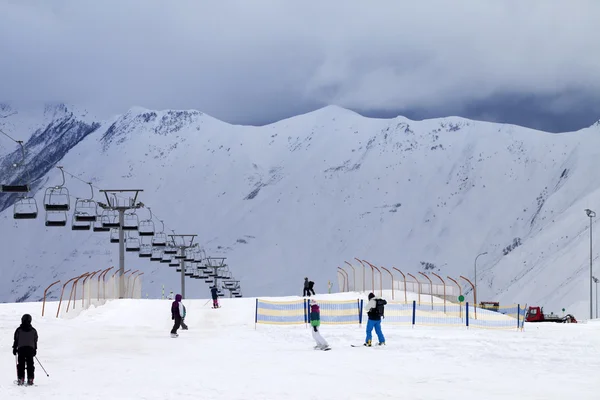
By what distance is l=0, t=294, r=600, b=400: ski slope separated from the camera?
16.7 m

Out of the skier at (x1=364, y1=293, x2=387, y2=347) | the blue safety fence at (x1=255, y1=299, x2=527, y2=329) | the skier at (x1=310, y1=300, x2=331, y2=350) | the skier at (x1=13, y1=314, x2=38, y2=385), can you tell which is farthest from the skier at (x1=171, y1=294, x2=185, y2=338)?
the skier at (x1=13, y1=314, x2=38, y2=385)

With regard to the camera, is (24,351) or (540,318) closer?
(24,351)

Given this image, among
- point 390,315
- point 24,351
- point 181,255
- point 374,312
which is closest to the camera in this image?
point 24,351

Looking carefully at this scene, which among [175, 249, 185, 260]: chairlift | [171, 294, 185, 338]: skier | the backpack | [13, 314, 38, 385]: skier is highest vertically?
[175, 249, 185, 260]: chairlift

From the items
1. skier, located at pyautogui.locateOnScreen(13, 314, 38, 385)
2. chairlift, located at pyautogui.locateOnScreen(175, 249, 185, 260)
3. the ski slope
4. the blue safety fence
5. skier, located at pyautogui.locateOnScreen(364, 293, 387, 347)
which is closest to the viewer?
the ski slope

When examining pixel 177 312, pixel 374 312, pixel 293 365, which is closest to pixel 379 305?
pixel 374 312

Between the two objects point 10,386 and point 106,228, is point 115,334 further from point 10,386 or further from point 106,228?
point 106,228

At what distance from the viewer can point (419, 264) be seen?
191250 millimetres

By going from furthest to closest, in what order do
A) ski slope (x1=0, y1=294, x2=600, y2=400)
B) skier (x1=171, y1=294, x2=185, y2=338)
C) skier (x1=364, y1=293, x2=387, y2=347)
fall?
skier (x1=171, y1=294, x2=185, y2=338) → skier (x1=364, y1=293, x2=387, y2=347) → ski slope (x1=0, y1=294, x2=600, y2=400)

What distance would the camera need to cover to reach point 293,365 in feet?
71.1

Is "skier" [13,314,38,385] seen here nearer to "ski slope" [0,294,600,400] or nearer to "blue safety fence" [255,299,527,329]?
"ski slope" [0,294,600,400]

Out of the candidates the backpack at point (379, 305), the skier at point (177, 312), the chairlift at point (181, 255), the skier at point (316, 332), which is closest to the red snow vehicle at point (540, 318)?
the chairlift at point (181, 255)

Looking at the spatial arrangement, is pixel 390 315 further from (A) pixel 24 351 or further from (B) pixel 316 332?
(A) pixel 24 351

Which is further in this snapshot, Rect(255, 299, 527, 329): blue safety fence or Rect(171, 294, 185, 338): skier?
Rect(255, 299, 527, 329): blue safety fence
